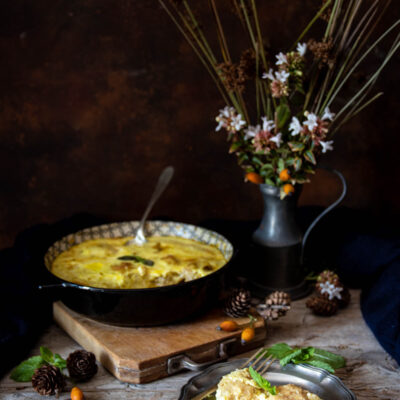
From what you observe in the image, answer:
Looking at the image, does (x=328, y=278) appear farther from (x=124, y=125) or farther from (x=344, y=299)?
(x=124, y=125)

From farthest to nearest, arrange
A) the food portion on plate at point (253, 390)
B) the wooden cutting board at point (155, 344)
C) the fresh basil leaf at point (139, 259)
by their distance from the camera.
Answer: the fresh basil leaf at point (139, 259)
the wooden cutting board at point (155, 344)
the food portion on plate at point (253, 390)

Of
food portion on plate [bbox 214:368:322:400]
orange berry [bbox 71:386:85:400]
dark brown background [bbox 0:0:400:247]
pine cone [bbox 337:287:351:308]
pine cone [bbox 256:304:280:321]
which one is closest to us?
food portion on plate [bbox 214:368:322:400]

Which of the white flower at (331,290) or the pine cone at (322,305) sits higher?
the white flower at (331,290)

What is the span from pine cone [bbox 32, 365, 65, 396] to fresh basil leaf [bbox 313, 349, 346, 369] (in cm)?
68

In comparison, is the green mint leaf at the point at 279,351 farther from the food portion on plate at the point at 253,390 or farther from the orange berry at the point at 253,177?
the orange berry at the point at 253,177

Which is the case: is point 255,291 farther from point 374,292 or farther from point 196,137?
point 196,137

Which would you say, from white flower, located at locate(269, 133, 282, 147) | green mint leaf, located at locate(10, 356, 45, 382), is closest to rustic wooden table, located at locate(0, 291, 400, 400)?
green mint leaf, located at locate(10, 356, 45, 382)

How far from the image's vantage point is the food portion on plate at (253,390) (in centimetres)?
121

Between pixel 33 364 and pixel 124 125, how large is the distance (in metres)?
1.09

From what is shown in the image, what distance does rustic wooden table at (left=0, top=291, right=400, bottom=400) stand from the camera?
139 cm

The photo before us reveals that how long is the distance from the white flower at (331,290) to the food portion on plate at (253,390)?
592mm

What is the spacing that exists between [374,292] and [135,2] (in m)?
1.42

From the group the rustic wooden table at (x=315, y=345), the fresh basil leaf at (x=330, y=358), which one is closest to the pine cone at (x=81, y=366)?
the rustic wooden table at (x=315, y=345)

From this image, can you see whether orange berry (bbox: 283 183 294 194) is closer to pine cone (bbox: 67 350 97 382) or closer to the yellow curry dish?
the yellow curry dish
